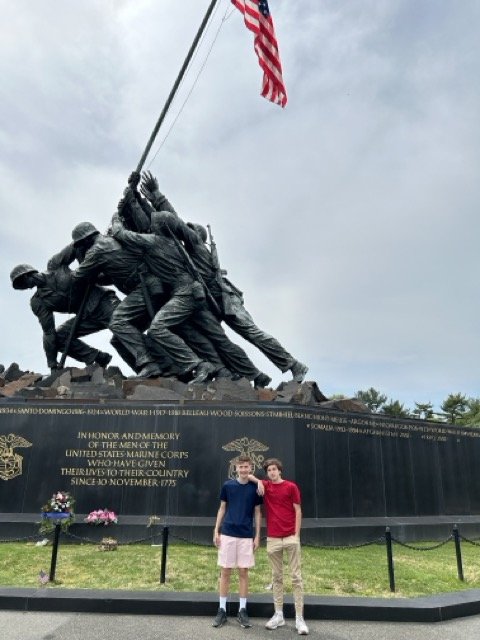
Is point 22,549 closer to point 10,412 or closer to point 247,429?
A: point 10,412

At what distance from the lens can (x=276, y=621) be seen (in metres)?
5.25

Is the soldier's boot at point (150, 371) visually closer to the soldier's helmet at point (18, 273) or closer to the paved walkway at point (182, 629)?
the soldier's helmet at point (18, 273)

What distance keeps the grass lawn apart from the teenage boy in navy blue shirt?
1.15 meters

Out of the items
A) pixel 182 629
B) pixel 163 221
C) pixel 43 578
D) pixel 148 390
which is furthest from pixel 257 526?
pixel 163 221

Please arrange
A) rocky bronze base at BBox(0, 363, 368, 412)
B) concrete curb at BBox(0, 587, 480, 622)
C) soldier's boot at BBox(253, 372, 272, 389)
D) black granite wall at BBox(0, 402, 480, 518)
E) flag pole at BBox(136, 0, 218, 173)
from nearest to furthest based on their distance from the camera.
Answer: concrete curb at BBox(0, 587, 480, 622) → black granite wall at BBox(0, 402, 480, 518) → rocky bronze base at BBox(0, 363, 368, 412) → flag pole at BBox(136, 0, 218, 173) → soldier's boot at BBox(253, 372, 272, 389)

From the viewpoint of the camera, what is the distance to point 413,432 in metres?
13.4

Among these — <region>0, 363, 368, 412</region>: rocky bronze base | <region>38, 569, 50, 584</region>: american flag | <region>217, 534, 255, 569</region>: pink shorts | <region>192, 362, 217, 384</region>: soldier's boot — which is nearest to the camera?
<region>217, 534, 255, 569</region>: pink shorts

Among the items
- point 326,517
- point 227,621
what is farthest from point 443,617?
point 326,517

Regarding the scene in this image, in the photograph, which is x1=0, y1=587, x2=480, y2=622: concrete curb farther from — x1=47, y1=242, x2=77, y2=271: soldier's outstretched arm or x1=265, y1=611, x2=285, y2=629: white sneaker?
x1=47, y1=242, x2=77, y2=271: soldier's outstretched arm

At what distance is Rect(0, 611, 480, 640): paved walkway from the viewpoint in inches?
198

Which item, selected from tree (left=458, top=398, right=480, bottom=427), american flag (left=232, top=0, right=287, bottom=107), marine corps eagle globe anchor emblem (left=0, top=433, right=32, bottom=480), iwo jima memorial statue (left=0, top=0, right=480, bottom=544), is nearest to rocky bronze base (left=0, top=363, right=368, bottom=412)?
iwo jima memorial statue (left=0, top=0, right=480, bottom=544)

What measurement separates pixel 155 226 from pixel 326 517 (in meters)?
9.43

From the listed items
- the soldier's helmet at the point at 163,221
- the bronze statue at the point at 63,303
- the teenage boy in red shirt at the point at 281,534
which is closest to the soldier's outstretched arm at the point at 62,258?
the bronze statue at the point at 63,303

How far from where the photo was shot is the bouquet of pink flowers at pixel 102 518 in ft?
32.9
